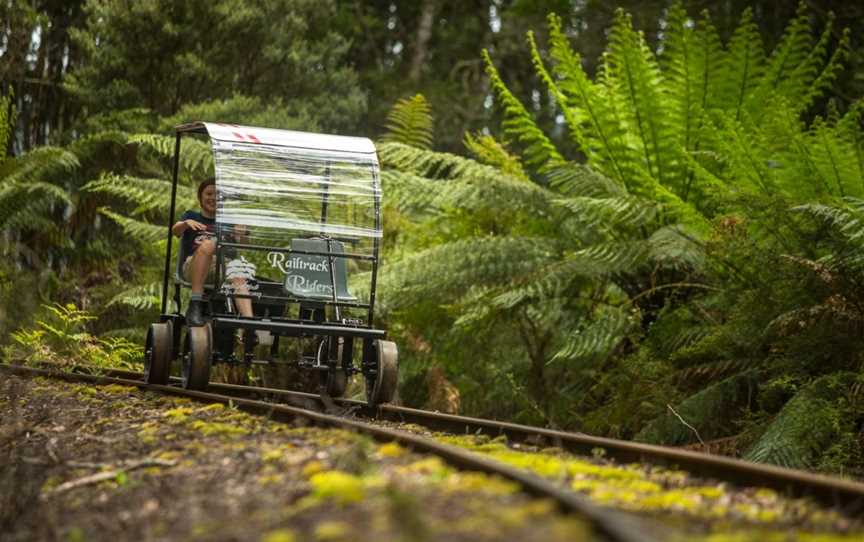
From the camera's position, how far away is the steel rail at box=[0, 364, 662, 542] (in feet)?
11.7

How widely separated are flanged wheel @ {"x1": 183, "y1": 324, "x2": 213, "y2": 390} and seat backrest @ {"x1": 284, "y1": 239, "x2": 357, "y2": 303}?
649 millimetres

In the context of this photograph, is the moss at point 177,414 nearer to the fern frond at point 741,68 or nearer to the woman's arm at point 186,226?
the woman's arm at point 186,226

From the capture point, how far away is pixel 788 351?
7.55 meters

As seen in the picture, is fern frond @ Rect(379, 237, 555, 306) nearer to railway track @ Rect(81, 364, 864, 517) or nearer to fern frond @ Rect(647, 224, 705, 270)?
fern frond @ Rect(647, 224, 705, 270)

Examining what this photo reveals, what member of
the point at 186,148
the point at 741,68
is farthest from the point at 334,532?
the point at 186,148

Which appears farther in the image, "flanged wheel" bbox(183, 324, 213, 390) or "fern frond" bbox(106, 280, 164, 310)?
"fern frond" bbox(106, 280, 164, 310)

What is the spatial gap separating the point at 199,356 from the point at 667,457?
3885 mm

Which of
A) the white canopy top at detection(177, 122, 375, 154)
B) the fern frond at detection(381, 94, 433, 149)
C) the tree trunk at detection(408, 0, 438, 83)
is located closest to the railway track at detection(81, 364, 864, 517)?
the white canopy top at detection(177, 122, 375, 154)

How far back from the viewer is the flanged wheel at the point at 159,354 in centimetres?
902

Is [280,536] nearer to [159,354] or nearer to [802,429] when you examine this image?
[802,429]

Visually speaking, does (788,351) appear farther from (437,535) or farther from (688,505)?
(437,535)

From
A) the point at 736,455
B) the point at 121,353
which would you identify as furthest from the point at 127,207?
the point at 736,455

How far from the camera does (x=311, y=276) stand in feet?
29.3

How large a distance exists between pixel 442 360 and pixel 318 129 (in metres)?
9.23
